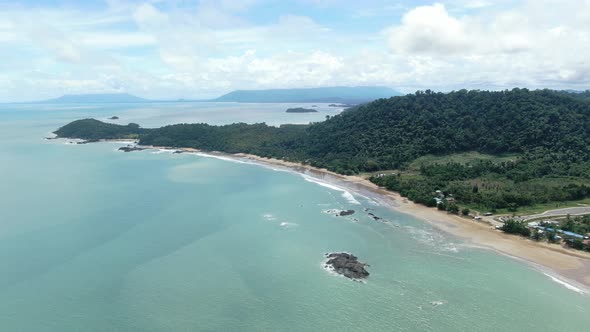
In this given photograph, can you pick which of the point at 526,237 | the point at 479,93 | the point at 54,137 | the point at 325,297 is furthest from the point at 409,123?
the point at 54,137

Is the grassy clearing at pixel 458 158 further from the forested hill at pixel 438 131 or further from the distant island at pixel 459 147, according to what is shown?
the forested hill at pixel 438 131

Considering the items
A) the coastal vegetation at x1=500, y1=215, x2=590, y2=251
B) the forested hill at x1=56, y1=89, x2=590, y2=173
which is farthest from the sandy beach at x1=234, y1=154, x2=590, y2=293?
the forested hill at x1=56, y1=89, x2=590, y2=173

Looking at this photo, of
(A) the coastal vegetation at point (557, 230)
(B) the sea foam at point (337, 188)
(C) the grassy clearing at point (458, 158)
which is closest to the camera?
(A) the coastal vegetation at point (557, 230)

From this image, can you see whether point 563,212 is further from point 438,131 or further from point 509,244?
point 438,131

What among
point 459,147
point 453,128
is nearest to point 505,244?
point 459,147

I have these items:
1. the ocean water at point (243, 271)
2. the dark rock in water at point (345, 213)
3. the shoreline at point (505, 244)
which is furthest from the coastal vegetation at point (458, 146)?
the ocean water at point (243, 271)

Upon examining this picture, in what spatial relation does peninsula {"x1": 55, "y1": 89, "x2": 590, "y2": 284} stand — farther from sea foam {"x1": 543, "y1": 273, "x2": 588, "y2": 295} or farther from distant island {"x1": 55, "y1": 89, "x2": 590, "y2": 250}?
sea foam {"x1": 543, "y1": 273, "x2": 588, "y2": 295}
